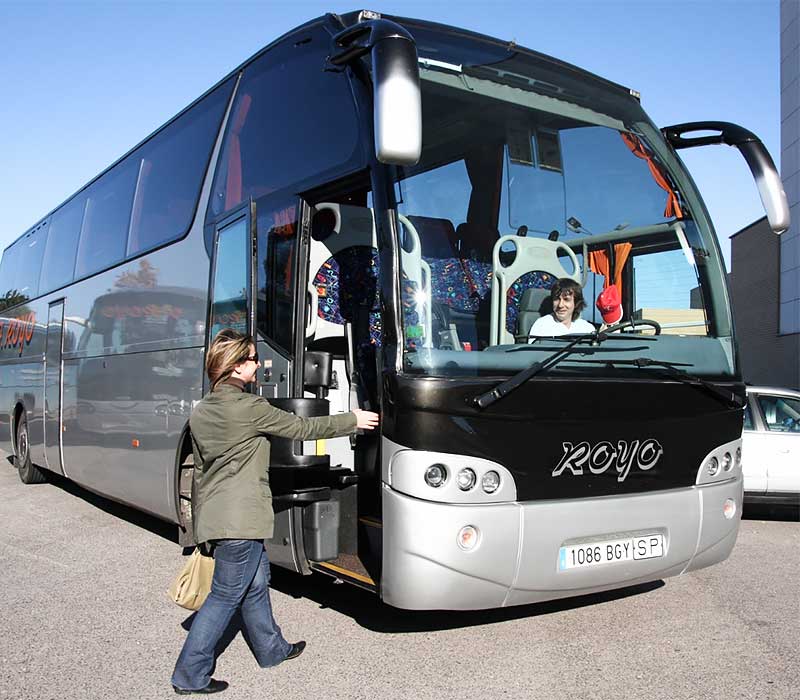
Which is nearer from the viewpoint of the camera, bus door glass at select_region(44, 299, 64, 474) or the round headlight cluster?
the round headlight cluster

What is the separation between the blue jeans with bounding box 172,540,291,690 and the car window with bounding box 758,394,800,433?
685cm

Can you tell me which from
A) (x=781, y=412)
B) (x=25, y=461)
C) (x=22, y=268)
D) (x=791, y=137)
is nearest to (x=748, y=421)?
(x=781, y=412)

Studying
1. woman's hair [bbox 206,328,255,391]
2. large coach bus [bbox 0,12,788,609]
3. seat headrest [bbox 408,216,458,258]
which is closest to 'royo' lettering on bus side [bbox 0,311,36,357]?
large coach bus [bbox 0,12,788,609]

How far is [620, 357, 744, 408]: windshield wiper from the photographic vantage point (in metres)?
4.98

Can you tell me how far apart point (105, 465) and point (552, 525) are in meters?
5.79

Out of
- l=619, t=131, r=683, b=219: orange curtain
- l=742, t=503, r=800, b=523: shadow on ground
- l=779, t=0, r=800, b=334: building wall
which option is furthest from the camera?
l=779, t=0, r=800, b=334: building wall

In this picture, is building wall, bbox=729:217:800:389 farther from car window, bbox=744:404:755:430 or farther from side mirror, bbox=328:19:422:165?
side mirror, bbox=328:19:422:165

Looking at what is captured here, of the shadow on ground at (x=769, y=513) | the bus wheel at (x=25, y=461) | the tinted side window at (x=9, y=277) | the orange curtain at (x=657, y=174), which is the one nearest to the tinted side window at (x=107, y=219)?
the bus wheel at (x=25, y=461)

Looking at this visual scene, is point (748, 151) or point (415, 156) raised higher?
point (748, 151)

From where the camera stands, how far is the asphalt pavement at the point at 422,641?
4.52 metres

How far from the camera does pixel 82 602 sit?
6.27 metres

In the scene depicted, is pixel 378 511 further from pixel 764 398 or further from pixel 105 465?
pixel 764 398

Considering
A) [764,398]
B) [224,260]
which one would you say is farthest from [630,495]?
[764,398]

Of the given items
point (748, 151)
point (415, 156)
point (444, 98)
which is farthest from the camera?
point (748, 151)
